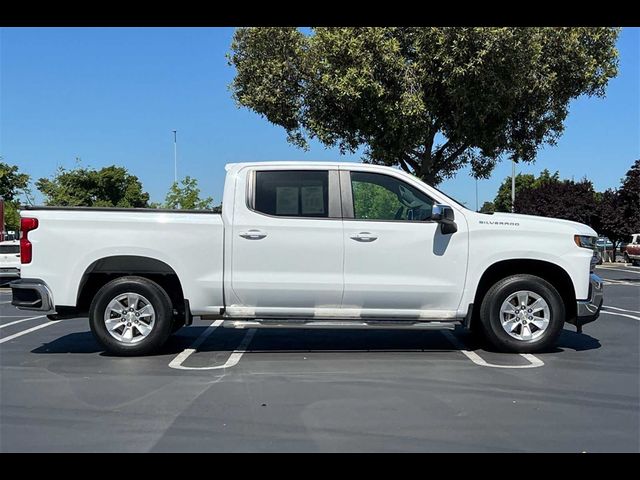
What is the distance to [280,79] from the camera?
16453 millimetres

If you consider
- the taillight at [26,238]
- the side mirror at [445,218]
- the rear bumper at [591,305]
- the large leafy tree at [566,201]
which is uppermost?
the large leafy tree at [566,201]

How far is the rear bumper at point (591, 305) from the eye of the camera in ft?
20.3

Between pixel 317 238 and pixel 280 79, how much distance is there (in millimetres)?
11350

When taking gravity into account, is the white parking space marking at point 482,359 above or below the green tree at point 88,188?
below

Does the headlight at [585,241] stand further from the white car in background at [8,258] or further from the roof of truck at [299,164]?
the white car in background at [8,258]

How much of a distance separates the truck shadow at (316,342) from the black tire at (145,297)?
294mm

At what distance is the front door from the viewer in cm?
613

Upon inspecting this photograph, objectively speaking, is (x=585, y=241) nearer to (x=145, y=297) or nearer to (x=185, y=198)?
(x=145, y=297)

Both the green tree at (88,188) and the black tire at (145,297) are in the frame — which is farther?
the green tree at (88,188)

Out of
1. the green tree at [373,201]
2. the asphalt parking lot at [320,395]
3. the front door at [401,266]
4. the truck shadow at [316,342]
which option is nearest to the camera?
the asphalt parking lot at [320,395]

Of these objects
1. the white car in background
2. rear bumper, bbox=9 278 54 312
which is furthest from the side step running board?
the white car in background

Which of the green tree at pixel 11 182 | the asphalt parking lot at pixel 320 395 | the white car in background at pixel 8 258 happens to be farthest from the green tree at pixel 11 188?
the asphalt parking lot at pixel 320 395

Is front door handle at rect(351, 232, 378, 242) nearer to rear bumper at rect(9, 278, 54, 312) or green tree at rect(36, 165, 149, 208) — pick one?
rear bumper at rect(9, 278, 54, 312)
